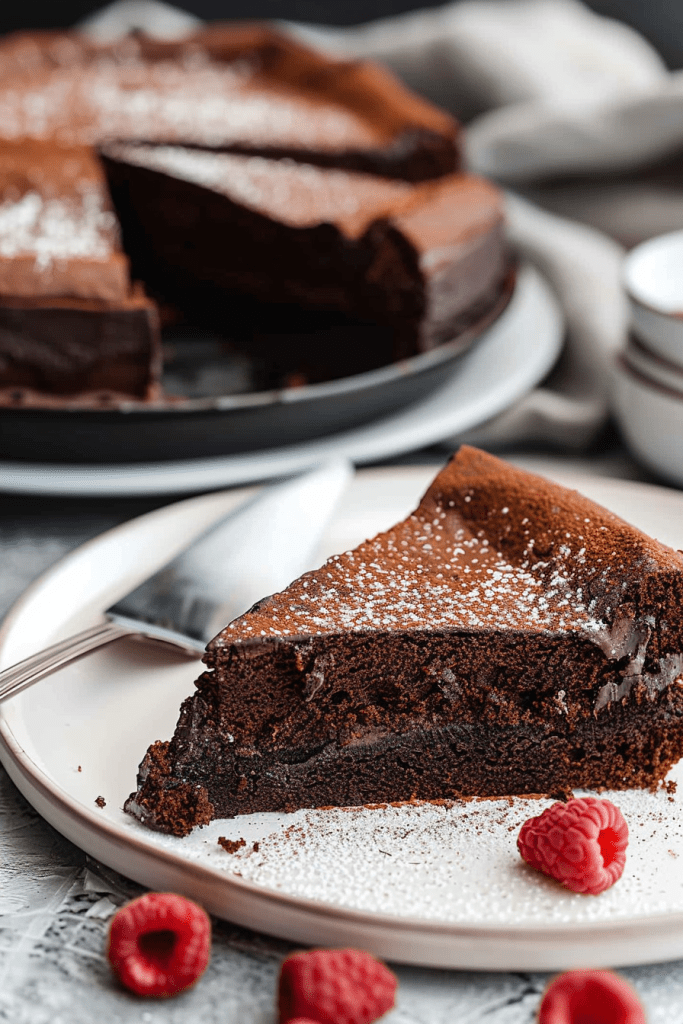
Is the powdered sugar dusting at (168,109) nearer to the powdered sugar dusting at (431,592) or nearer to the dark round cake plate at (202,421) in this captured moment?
the dark round cake plate at (202,421)

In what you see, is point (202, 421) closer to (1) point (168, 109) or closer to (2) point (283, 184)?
(2) point (283, 184)

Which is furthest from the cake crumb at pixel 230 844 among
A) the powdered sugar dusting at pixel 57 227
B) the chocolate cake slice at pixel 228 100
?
the chocolate cake slice at pixel 228 100

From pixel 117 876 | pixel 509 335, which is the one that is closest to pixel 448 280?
pixel 509 335

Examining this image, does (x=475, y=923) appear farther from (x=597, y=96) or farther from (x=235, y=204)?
(x=597, y=96)

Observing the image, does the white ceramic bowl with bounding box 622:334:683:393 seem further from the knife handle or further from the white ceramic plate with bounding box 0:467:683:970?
the knife handle

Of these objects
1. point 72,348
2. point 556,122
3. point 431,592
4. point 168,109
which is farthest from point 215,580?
point 168,109

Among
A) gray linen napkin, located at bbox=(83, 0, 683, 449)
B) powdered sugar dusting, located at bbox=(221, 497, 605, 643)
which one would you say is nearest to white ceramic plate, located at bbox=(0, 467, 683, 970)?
powdered sugar dusting, located at bbox=(221, 497, 605, 643)
